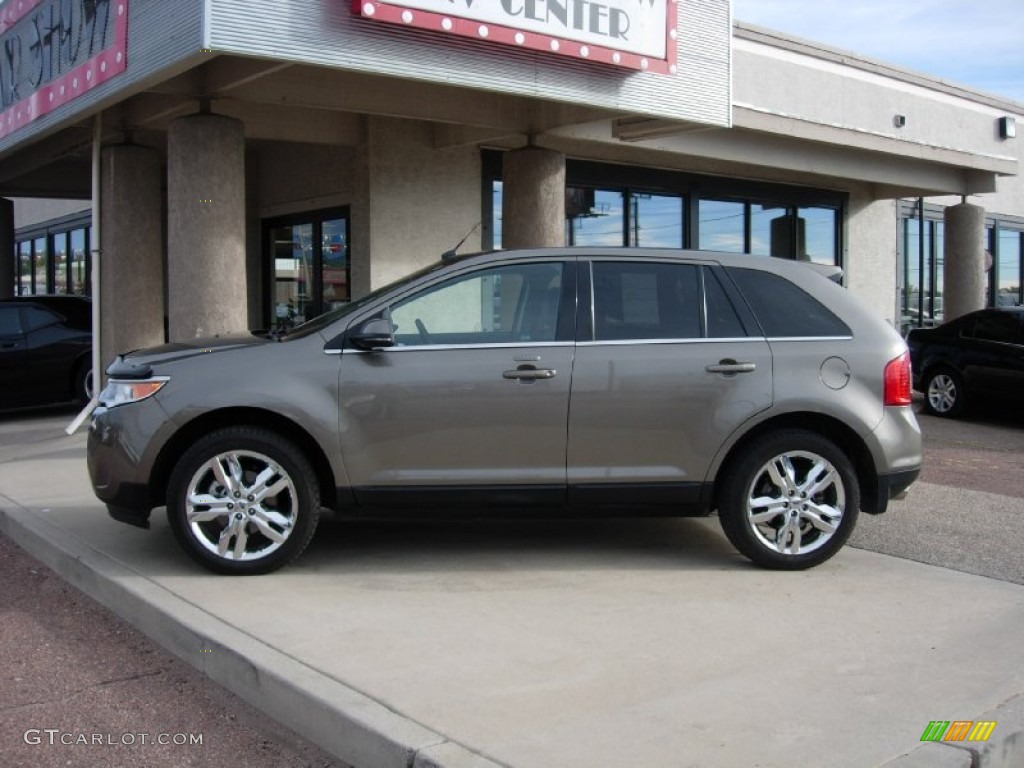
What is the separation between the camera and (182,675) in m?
4.54

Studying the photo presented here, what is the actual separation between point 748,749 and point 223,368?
3.40m

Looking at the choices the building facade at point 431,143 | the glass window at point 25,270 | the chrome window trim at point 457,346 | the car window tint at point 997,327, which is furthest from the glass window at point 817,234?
the glass window at point 25,270

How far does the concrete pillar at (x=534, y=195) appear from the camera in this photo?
11320 mm

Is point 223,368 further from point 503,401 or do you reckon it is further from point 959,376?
point 959,376

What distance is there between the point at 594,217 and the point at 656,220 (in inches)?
54.0

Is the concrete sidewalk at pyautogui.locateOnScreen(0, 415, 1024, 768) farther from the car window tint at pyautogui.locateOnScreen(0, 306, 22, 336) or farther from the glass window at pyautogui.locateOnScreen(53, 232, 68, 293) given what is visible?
the glass window at pyautogui.locateOnScreen(53, 232, 68, 293)

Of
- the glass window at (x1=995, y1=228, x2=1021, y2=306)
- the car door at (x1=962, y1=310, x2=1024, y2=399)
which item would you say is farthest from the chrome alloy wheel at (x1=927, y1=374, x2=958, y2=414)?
the glass window at (x1=995, y1=228, x2=1021, y2=306)

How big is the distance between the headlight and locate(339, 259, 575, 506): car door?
101 centimetres

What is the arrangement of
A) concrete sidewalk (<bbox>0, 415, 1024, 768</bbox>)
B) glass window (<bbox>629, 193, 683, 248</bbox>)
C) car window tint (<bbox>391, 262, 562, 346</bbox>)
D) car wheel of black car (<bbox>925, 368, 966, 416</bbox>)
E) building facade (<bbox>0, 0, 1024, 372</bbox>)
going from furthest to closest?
1. glass window (<bbox>629, 193, 683, 248</bbox>)
2. car wheel of black car (<bbox>925, 368, 966, 416</bbox>)
3. building facade (<bbox>0, 0, 1024, 372</bbox>)
4. car window tint (<bbox>391, 262, 562, 346</bbox>)
5. concrete sidewalk (<bbox>0, 415, 1024, 768</bbox>)

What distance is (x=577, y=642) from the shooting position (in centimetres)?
464

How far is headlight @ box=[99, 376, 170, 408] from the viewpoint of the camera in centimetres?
554

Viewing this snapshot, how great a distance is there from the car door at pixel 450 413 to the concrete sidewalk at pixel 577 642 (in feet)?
1.75

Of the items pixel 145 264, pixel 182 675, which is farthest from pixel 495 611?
pixel 145 264

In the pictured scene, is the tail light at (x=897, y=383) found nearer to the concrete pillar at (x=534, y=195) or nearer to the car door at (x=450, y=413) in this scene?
the car door at (x=450, y=413)
